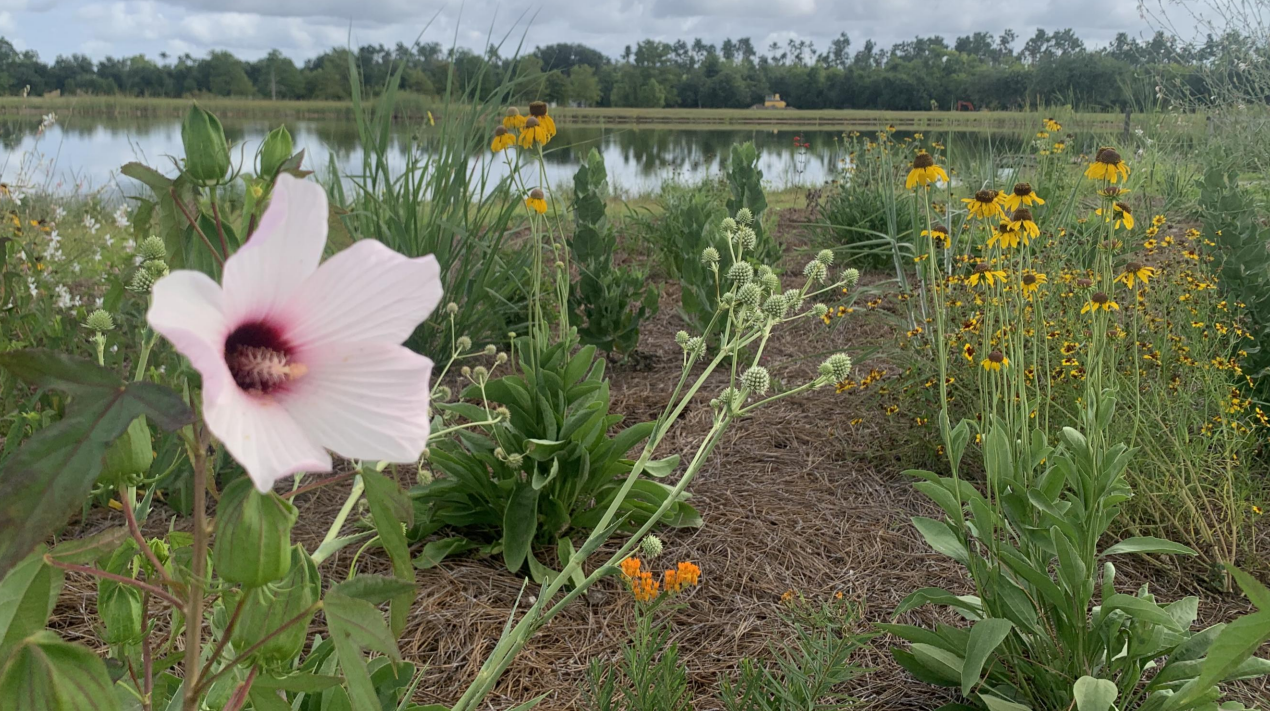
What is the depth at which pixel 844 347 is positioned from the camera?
4051 mm

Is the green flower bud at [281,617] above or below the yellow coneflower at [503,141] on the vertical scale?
below

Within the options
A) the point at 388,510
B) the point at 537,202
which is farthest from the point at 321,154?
the point at 388,510

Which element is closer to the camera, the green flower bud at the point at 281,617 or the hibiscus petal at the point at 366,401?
the hibiscus petal at the point at 366,401

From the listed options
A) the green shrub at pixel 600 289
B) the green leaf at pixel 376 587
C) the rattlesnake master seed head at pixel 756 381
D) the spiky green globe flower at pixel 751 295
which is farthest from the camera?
the green shrub at pixel 600 289

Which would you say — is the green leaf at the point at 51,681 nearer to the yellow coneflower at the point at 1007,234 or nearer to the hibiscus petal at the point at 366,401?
the hibiscus petal at the point at 366,401

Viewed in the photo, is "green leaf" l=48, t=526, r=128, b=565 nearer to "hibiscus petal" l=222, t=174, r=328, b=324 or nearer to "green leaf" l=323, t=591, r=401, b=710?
"green leaf" l=323, t=591, r=401, b=710

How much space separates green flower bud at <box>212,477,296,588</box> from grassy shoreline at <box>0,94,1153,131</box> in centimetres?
32

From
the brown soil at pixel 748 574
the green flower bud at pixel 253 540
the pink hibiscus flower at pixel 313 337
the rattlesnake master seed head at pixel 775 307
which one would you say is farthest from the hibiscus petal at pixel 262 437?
the brown soil at pixel 748 574

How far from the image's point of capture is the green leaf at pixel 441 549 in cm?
222

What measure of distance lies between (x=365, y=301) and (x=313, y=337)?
0.15ft

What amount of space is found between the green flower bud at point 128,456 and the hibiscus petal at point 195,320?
291 millimetres

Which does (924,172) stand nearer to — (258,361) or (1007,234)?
(1007,234)

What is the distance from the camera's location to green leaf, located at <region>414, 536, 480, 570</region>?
7.28ft

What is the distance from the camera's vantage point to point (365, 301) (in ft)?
1.88
